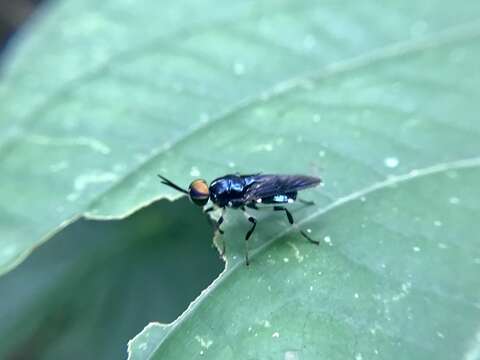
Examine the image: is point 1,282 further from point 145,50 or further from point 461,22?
point 461,22

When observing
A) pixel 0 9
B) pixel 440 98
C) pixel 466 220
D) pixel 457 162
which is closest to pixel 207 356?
pixel 466 220

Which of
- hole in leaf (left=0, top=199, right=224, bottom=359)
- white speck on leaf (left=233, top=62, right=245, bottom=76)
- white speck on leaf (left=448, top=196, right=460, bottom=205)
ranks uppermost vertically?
white speck on leaf (left=233, top=62, right=245, bottom=76)

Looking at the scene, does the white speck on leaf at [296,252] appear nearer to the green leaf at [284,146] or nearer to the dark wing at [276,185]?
the green leaf at [284,146]

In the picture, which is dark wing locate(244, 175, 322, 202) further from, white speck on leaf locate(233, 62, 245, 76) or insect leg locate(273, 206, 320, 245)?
white speck on leaf locate(233, 62, 245, 76)

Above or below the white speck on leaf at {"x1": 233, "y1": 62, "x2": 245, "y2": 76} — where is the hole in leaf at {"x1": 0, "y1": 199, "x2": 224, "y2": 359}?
below

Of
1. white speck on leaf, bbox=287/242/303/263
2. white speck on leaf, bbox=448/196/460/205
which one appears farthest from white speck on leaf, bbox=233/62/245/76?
white speck on leaf, bbox=448/196/460/205

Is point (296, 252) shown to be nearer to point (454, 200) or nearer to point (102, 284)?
point (454, 200)

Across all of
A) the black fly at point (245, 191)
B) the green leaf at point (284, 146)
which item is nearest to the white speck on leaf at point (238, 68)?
the green leaf at point (284, 146)
